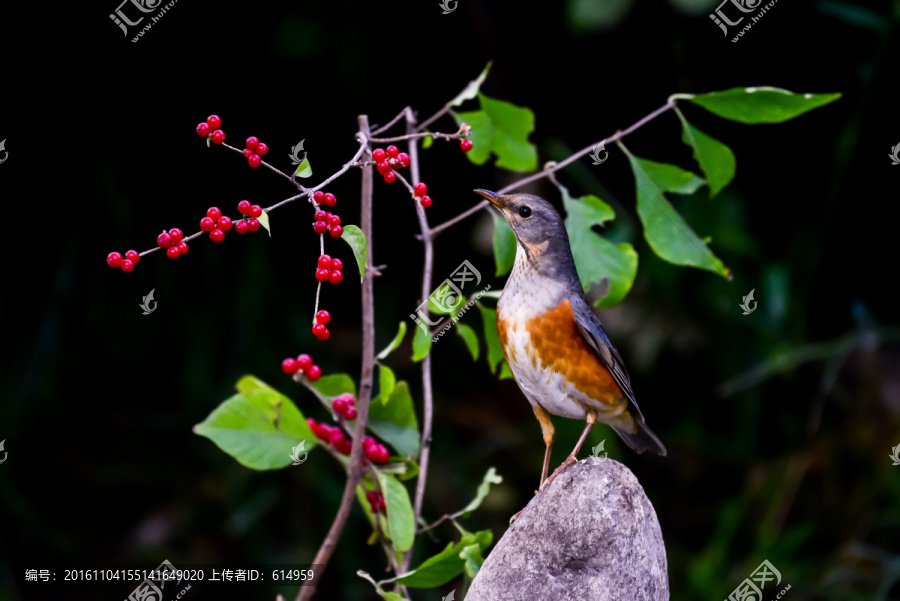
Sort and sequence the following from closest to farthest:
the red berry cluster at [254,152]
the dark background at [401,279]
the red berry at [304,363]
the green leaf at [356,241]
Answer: the green leaf at [356,241]
the red berry cluster at [254,152]
the red berry at [304,363]
the dark background at [401,279]

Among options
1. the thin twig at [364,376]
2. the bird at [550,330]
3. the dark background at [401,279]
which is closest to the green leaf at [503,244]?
the bird at [550,330]

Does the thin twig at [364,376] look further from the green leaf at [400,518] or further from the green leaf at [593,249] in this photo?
the green leaf at [593,249]

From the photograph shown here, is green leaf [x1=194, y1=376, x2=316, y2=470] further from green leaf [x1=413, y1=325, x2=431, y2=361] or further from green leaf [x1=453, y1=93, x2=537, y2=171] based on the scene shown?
green leaf [x1=453, y1=93, x2=537, y2=171]

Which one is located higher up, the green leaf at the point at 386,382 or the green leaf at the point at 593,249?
the green leaf at the point at 593,249

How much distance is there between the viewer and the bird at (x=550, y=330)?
1.84 meters

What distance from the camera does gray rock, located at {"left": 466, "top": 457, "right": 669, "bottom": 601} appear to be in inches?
60.5

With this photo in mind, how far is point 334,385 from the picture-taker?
1.87m

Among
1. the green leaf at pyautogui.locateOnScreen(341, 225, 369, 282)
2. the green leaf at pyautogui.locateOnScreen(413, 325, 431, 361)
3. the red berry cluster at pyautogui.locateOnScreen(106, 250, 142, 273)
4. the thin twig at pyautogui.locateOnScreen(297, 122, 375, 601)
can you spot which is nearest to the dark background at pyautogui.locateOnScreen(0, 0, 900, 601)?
the green leaf at pyautogui.locateOnScreen(413, 325, 431, 361)

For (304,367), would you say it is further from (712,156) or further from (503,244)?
(712,156)

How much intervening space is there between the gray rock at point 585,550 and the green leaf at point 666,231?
0.50 m

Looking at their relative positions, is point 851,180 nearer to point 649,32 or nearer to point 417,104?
point 649,32

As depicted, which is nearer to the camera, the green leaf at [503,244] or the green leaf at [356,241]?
the green leaf at [356,241]

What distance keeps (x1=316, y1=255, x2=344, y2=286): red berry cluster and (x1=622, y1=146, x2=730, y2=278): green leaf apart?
69 centimetres

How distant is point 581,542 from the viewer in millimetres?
1549
